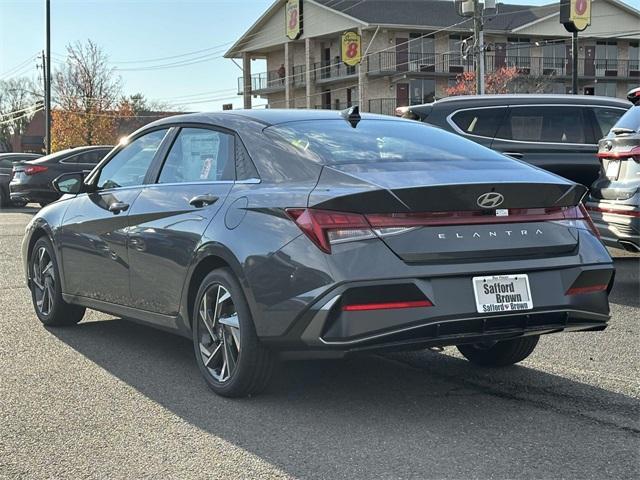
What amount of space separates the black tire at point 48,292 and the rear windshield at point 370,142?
263 cm

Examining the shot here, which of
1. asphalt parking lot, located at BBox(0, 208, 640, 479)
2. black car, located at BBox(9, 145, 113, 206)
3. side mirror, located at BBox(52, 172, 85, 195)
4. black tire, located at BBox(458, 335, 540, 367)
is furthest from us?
black car, located at BBox(9, 145, 113, 206)

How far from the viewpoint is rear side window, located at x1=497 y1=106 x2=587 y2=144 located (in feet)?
32.6

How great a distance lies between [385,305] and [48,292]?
3738 millimetres

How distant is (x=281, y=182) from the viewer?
4.37 m

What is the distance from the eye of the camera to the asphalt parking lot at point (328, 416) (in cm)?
355

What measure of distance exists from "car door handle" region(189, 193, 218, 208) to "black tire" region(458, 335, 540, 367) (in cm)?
190

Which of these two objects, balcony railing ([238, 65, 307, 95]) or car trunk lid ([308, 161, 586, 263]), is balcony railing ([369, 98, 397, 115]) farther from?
car trunk lid ([308, 161, 586, 263])

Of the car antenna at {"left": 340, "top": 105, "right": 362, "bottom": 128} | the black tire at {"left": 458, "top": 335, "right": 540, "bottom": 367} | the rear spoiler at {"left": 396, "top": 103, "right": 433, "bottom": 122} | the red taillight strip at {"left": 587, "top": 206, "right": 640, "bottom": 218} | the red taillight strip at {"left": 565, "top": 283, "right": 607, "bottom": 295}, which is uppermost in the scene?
the rear spoiler at {"left": 396, "top": 103, "right": 433, "bottom": 122}

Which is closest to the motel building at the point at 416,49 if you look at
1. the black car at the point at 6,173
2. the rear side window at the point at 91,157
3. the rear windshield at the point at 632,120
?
the black car at the point at 6,173

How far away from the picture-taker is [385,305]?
388cm

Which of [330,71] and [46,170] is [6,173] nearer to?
[46,170]

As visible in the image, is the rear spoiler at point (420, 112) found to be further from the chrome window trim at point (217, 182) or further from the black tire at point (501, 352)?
the chrome window trim at point (217, 182)

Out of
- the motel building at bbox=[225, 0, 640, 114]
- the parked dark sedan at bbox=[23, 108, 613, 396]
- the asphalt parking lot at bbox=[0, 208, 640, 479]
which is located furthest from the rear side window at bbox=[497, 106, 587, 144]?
the motel building at bbox=[225, 0, 640, 114]

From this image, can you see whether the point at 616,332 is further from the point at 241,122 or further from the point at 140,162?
the point at 140,162
